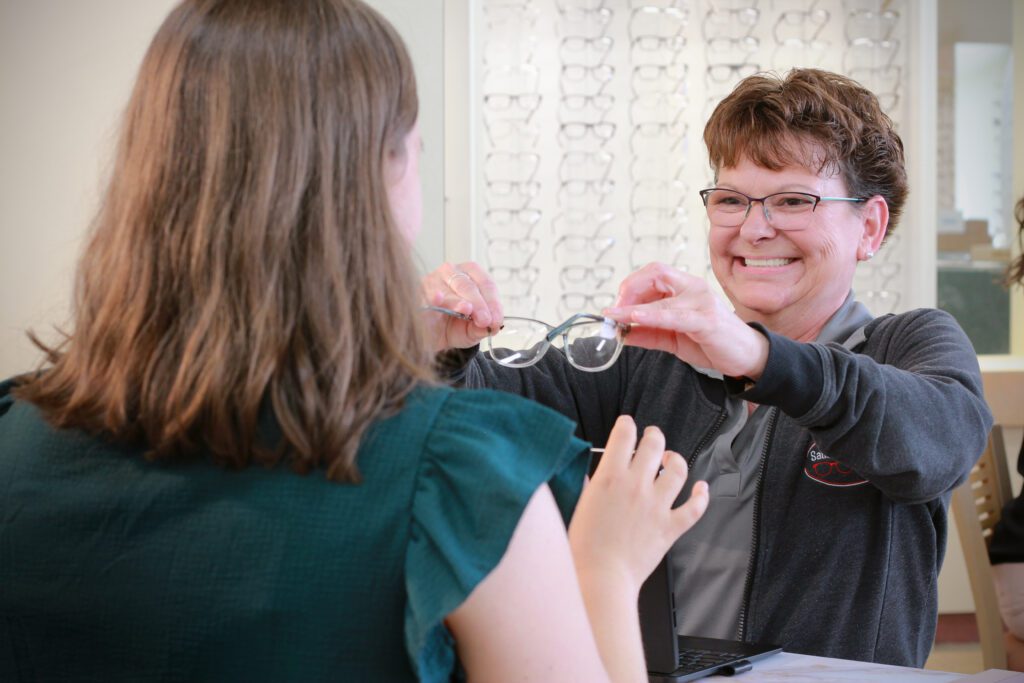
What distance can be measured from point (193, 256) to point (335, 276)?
4.4 inches

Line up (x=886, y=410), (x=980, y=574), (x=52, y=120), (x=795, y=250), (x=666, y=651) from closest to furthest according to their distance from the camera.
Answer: (x=666, y=651), (x=886, y=410), (x=795, y=250), (x=980, y=574), (x=52, y=120)

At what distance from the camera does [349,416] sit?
2.69ft

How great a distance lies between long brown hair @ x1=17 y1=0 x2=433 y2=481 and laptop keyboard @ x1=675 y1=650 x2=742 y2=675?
619 mm

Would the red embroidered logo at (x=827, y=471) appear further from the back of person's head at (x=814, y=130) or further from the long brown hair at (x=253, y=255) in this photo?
the long brown hair at (x=253, y=255)

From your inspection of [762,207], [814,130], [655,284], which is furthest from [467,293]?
[814,130]

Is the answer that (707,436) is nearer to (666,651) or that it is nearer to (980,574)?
(666,651)

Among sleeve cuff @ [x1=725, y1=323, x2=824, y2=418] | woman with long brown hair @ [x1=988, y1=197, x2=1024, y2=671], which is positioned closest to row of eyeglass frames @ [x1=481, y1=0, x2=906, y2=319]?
woman with long brown hair @ [x1=988, y1=197, x2=1024, y2=671]

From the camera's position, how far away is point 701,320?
137 centimetres

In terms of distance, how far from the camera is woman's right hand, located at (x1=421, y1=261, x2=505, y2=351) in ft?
5.47

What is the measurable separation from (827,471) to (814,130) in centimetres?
56

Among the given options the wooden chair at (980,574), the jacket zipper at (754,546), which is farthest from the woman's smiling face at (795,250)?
the wooden chair at (980,574)

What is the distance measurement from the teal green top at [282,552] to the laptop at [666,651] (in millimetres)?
529

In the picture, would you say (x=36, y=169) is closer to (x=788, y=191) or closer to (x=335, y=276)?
(x=788, y=191)

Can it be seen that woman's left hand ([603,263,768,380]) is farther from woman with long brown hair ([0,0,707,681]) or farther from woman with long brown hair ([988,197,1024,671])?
woman with long brown hair ([988,197,1024,671])
